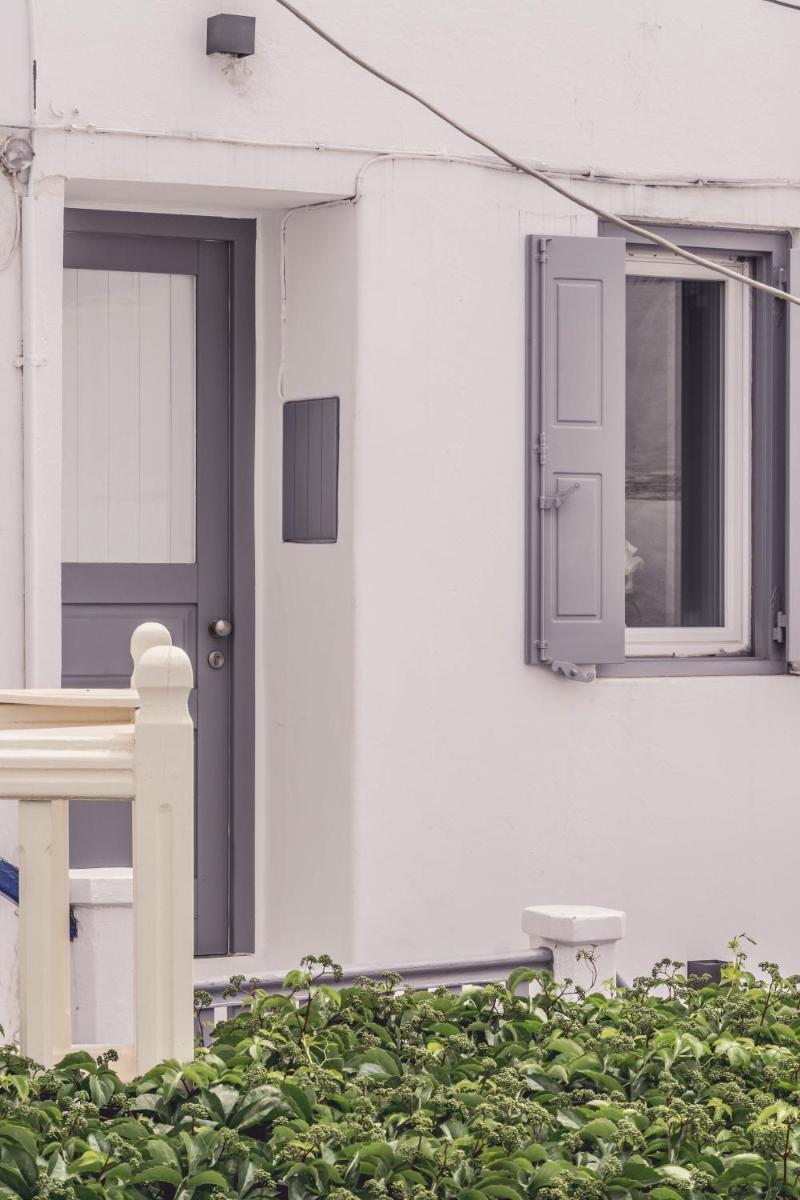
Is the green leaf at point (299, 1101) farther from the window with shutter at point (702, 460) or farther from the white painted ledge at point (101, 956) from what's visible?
the window with shutter at point (702, 460)

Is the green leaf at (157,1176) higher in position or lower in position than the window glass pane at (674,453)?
lower

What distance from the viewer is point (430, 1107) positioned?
8.20 feet

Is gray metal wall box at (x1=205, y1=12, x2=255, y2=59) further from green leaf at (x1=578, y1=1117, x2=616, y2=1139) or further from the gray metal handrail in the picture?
green leaf at (x1=578, y1=1117, x2=616, y2=1139)

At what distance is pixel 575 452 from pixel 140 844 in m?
3.91

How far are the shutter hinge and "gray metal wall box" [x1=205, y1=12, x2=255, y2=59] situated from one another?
2.23 m

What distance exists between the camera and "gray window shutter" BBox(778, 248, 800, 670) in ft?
21.8

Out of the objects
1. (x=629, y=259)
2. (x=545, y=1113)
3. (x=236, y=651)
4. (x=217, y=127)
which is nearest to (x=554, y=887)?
(x=236, y=651)

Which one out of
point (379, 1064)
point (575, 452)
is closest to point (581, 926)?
point (379, 1064)

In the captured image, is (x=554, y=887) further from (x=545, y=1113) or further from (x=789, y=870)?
(x=545, y=1113)

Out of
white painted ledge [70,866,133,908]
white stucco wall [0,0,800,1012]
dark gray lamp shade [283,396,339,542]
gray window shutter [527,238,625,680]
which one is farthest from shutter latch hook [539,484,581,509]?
white painted ledge [70,866,133,908]

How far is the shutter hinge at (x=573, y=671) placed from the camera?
632cm

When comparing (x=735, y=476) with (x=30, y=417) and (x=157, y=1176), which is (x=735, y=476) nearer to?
(x=30, y=417)

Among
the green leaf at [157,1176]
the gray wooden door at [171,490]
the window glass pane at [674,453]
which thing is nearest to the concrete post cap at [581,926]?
the gray wooden door at [171,490]

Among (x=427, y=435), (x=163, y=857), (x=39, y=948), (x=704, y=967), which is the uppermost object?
(x=427, y=435)
